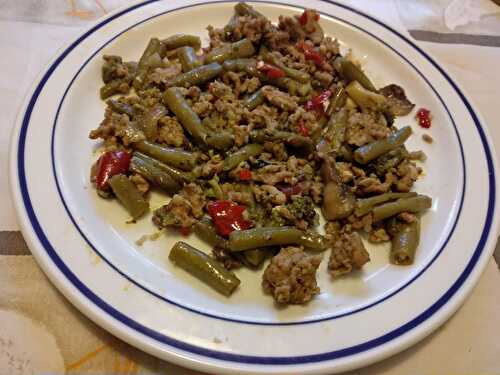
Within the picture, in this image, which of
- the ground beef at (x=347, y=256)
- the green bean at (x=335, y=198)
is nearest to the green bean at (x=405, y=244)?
the ground beef at (x=347, y=256)

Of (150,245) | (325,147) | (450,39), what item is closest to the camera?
(150,245)

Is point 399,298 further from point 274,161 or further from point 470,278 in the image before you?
point 274,161

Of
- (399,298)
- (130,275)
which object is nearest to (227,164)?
(130,275)

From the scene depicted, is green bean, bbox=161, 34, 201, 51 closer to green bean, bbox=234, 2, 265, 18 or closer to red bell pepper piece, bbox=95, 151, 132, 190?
green bean, bbox=234, 2, 265, 18

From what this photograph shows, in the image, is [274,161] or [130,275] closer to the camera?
[130,275]

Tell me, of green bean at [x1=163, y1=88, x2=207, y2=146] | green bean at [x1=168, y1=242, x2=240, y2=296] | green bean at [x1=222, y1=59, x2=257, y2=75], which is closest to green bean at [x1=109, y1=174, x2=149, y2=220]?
green bean at [x1=168, y1=242, x2=240, y2=296]

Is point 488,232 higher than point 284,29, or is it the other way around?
point 284,29
